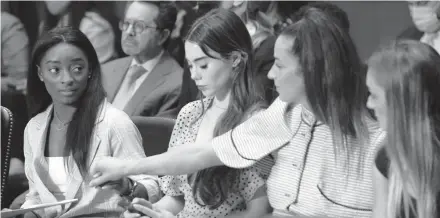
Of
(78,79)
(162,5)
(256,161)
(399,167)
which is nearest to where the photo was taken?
(399,167)

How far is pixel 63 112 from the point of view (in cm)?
220

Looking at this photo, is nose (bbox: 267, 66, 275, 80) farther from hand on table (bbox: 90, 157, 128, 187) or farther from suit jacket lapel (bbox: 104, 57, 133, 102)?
suit jacket lapel (bbox: 104, 57, 133, 102)

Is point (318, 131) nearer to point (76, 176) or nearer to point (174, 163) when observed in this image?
point (174, 163)

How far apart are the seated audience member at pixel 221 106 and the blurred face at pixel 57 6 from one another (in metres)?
0.56

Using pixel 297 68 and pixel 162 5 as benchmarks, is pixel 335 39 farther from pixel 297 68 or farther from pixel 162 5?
pixel 162 5

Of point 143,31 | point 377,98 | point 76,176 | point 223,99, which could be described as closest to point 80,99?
point 76,176

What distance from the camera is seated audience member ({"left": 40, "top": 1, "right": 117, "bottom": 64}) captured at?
7.88ft

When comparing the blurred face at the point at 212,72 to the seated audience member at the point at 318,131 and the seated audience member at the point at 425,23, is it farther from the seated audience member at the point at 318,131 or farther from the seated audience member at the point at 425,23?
the seated audience member at the point at 425,23

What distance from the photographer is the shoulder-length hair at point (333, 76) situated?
1.87 meters

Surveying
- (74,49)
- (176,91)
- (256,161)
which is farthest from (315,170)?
(74,49)

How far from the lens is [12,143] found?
7.23 feet

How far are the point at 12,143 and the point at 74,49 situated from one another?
0.30 metres

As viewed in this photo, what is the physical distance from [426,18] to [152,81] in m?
0.79

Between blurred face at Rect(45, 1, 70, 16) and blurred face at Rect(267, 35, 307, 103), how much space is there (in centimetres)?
81
